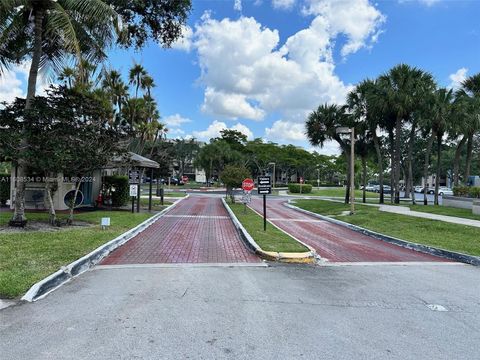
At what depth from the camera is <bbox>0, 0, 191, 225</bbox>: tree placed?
35.2ft

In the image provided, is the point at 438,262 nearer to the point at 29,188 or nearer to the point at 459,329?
the point at 459,329

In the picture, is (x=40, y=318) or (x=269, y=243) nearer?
(x=40, y=318)

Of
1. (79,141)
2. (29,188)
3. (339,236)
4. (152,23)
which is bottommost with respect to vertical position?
(339,236)

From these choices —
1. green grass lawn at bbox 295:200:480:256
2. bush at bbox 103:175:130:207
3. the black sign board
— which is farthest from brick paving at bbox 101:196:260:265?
bush at bbox 103:175:130:207

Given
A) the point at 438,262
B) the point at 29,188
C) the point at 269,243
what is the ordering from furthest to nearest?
the point at 29,188
the point at 269,243
the point at 438,262

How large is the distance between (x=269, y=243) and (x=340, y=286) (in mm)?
3676

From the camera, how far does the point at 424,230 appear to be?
14523 millimetres

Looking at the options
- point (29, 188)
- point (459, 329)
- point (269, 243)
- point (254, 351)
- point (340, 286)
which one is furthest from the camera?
point (29, 188)

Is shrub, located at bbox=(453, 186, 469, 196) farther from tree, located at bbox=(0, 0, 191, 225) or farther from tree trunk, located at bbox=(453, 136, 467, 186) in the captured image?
tree, located at bbox=(0, 0, 191, 225)

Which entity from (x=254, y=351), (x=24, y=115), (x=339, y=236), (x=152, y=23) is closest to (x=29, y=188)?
(x=24, y=115)

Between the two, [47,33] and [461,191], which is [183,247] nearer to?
[47,33]

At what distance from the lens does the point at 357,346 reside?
4078mm

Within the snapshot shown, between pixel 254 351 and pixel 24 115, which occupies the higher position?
pixel 24 115

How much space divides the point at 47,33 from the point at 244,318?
433 inches
